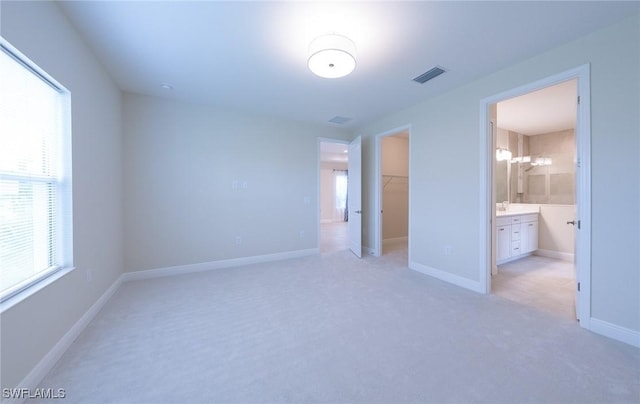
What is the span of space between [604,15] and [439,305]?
9.22 feet

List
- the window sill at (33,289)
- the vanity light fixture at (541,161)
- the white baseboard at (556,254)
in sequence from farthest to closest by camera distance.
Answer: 1. the vanity light fixture at (541,161)
2. the white baseboard at (556,254)
3. the window sill at (33,289)

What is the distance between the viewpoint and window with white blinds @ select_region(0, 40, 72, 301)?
141 cm

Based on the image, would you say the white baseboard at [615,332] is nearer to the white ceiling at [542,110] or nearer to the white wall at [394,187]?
the white ceiling at [542,110]

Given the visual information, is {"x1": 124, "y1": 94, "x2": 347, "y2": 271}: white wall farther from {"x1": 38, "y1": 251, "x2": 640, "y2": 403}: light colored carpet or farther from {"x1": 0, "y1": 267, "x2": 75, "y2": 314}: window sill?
{"x1": 0, "y1": 267, "x2": 75, "y2": 314}: window sill

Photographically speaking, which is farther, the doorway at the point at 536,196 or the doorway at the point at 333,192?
the doorway at the point at 333,192

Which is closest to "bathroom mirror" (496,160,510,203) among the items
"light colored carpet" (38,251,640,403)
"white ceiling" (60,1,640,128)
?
"white ceiling" (60,1,640,128)

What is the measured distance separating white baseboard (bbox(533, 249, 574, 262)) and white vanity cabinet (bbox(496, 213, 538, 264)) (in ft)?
0.39

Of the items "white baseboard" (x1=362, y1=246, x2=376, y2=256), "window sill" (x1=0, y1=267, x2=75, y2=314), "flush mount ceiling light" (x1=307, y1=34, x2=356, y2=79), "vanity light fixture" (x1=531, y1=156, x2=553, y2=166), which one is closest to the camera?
"window sill" (x1=0, y1=267, x2=75, y2=314)

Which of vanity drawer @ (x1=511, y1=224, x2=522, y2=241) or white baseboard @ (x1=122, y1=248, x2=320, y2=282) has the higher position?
vanity drawer @ (x1=511, y1=224, x2=522, y2=241)

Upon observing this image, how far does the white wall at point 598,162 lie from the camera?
1.83 metres

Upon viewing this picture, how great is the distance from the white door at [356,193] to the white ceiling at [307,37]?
161cm

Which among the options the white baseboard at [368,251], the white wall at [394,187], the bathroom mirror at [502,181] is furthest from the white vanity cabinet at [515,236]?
the white wall at [394,187]

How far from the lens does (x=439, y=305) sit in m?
2.47

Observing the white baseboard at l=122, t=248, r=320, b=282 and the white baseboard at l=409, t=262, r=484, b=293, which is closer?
the white baseboard at l=409, t=262, r=484, b=293
